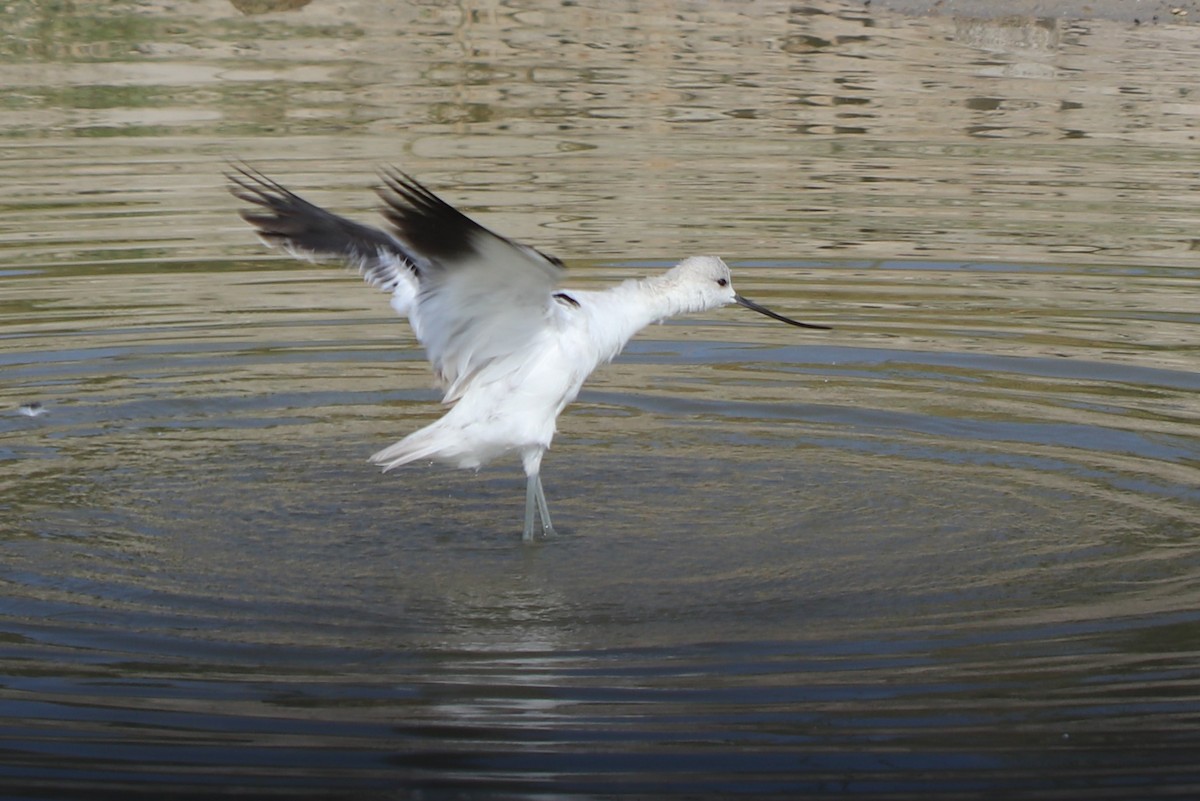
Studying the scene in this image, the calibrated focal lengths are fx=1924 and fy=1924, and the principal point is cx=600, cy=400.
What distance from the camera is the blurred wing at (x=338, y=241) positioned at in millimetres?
7141

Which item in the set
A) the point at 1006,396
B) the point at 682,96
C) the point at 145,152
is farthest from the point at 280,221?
the point at 682,96

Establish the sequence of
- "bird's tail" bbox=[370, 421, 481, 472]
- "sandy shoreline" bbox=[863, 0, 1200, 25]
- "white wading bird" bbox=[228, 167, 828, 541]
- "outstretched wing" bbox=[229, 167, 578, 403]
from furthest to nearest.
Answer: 1. "sandy shoreline" bbox=[863, 0, 1200, 25]
2. "bird's tail" bbox=[370, 421, 481, 472]
3. "white wading bird" bbox=[228, 167, 828, 541]
4. "outstretched wing" bbox=[229, 167, 578, 403]

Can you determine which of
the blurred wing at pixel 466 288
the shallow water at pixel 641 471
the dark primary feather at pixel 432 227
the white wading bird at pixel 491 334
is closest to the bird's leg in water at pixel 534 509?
the white wading bird at pixel 491 334

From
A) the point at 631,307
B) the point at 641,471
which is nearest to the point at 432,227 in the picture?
the point at 631,307

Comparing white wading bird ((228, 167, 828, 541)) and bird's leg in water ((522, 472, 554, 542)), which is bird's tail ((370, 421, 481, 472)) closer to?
white wading bird ((228, 167, 828, 541))

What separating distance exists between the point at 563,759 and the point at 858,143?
1084cm

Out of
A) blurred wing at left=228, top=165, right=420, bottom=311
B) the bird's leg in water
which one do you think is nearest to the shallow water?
the bird's leg in water

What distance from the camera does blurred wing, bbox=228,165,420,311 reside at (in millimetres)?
7141

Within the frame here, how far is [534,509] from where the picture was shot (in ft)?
23.8

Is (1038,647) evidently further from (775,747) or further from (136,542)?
(136,542)

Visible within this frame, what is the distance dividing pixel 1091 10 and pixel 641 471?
579 inches

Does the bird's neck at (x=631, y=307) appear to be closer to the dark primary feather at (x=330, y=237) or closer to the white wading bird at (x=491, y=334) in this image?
the white wading bird at (x=491, y=334)

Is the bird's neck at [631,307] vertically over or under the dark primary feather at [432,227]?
under

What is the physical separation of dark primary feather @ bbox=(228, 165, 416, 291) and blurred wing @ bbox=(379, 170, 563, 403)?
176 mm
